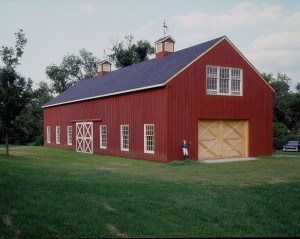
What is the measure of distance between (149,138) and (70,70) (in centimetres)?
4150

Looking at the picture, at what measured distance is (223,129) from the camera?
22391 millimetres

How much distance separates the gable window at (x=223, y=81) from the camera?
71.0 feet

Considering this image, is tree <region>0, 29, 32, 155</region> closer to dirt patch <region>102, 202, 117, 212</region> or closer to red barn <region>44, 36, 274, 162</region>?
red barn <region>44, 36, 274, 162</region>

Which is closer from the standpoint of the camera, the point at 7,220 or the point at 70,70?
the point at 7,220

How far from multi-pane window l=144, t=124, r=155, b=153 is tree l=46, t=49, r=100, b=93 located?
1567 inches

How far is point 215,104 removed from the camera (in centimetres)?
2170

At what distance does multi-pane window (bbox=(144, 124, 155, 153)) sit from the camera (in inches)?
840

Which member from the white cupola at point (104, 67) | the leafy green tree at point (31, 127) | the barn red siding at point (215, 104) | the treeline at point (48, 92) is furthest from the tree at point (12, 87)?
the leafy green tree at point (31, 127)

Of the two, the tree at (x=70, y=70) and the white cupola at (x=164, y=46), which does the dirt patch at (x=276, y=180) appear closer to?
the white cupola at (x=164, y=46)

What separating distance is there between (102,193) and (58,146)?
2670 cm

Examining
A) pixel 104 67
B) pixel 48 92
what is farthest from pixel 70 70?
pixel 104 67

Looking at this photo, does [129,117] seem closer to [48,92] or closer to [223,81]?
[223,81]

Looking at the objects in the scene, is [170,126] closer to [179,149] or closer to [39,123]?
[179,149]

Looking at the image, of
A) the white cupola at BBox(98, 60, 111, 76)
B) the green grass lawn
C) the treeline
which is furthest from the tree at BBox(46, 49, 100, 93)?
the green grass lawn
